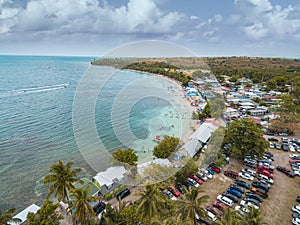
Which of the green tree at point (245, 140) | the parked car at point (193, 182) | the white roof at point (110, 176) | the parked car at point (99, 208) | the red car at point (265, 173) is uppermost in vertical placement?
the green tree at point (245, 140)

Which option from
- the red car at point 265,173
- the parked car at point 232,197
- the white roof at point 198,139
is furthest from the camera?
the white roof at point 198,139

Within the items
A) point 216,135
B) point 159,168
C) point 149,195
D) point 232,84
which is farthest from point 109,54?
point 232,84

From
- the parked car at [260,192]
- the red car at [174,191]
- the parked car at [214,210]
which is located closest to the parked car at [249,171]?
the parked car at [260,192]

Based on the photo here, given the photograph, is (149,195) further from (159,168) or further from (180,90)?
(180,90)

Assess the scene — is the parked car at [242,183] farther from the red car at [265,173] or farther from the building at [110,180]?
the building at [110,180]

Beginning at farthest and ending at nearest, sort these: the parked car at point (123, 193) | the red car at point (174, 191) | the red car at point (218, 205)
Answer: the red car at point (174, 191) → the parked car at point (123, 193) → the red car at point (218, 205)

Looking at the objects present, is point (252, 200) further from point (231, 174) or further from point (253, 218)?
point (253, 218)

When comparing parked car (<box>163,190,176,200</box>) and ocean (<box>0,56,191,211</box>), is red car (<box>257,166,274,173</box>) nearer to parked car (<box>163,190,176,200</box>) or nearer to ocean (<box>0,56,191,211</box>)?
parked car (<box>163,190,176,200</box>)

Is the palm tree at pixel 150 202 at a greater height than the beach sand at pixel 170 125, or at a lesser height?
greater
